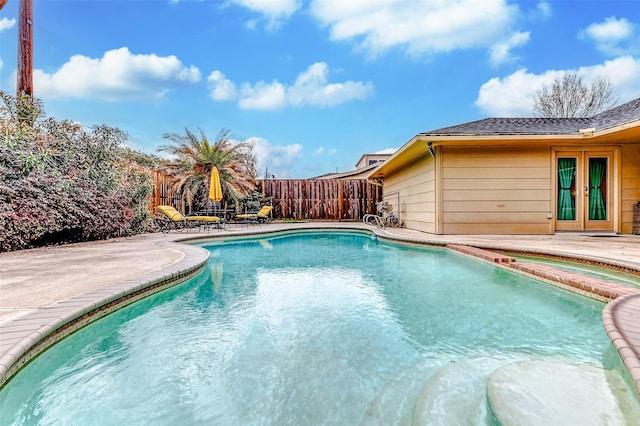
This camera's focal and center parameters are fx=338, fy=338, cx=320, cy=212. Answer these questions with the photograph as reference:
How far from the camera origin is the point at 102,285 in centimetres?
310

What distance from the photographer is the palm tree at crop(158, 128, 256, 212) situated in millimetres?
11992

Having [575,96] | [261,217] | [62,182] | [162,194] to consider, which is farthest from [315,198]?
[575,96]

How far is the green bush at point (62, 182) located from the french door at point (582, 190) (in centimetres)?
1011

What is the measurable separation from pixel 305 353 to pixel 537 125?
29.2 ft

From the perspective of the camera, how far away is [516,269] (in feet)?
14.1

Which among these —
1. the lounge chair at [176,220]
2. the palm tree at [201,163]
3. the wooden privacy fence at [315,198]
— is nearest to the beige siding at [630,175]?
the wooden privacy fence at [315,198]

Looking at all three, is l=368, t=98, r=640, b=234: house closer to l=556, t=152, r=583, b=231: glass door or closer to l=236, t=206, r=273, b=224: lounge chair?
l=556, t=152, r=583, b=231: glass door

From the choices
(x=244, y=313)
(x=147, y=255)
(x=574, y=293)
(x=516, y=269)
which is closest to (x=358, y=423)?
(x=244, y=313)

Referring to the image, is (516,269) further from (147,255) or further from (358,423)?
(147,255)

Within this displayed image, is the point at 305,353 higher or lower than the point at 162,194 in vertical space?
lower

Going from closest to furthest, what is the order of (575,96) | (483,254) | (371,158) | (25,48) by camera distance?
(483,254)
(25,48)
(575,96)
(371,158)

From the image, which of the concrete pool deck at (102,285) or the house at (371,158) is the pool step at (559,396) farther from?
the house at (371,158)

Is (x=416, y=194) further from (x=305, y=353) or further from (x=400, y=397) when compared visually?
(x=400, y=397)

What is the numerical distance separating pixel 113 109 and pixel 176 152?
93.2 inches
